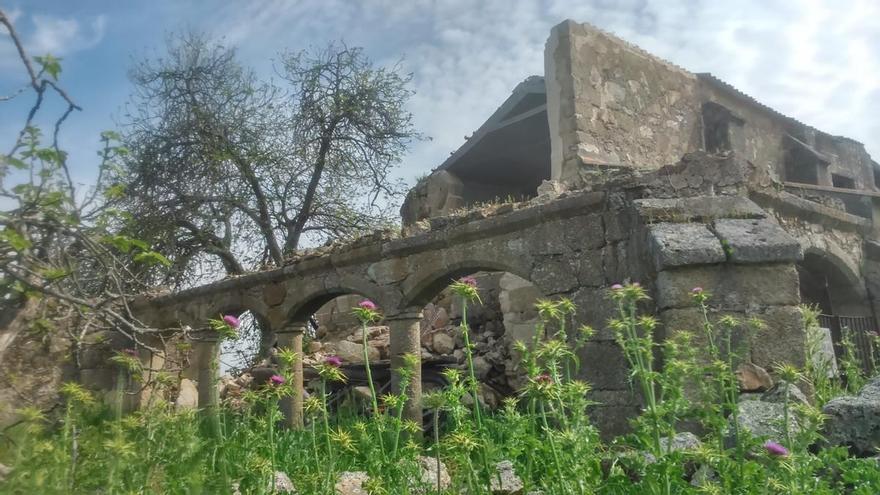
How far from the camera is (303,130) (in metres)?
14.1

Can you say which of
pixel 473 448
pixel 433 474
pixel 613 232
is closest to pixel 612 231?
pixel 613 232

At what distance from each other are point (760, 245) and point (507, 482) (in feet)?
7.98

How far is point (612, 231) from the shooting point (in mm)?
5461

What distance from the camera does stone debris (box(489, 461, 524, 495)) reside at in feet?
10.9

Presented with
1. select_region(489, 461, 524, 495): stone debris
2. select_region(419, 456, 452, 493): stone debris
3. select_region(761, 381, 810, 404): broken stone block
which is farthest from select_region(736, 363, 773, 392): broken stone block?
select_region(419, 456, 452, 493): stone debris

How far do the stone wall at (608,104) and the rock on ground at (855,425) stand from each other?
6.12 m

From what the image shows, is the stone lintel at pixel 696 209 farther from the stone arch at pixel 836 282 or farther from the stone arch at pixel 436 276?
the stone arch at pixel 836 282

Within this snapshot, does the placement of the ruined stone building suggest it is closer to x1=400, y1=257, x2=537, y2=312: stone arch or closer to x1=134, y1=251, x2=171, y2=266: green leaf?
x1=400, y1=257, x2=537, y2=312: stone arch

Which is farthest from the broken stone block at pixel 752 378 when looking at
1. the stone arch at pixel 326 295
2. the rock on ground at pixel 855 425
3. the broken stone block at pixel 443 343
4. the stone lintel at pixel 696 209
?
the broken stone block at pixel 443 343

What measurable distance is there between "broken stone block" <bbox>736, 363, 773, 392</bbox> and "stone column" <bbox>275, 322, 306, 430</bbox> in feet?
12.4

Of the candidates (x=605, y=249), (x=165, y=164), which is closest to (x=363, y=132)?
(x=165, y=164)

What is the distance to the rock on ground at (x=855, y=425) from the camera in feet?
11.1

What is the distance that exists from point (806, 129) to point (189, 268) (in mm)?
12244

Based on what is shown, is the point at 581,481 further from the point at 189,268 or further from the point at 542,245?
the point at 189,268
